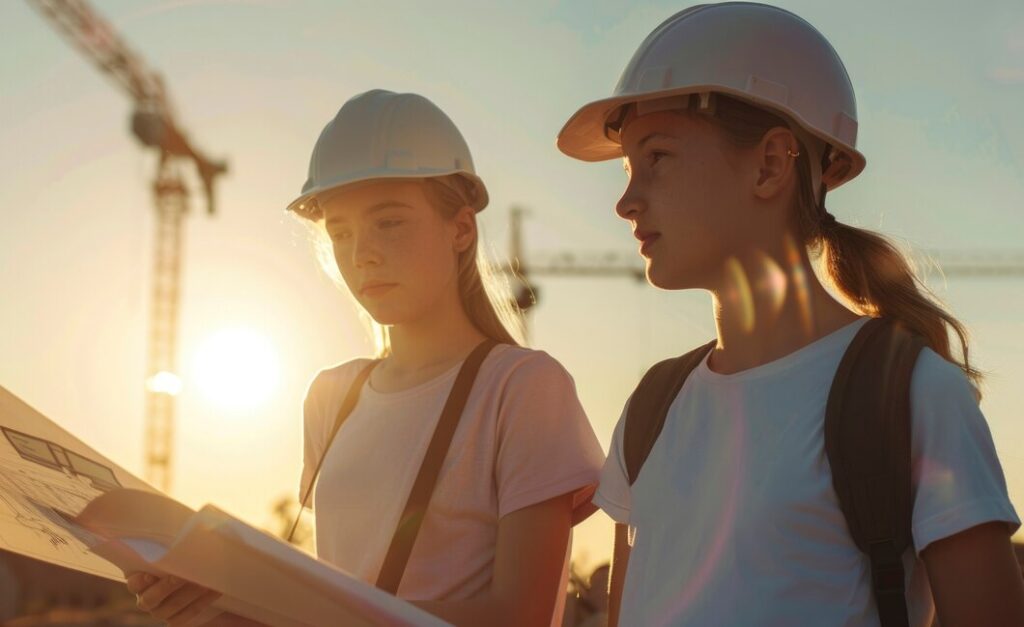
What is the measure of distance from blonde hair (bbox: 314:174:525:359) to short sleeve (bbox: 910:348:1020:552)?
184 cm

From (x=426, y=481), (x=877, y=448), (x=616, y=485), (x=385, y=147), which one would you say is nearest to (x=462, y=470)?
(x=426, y=481)

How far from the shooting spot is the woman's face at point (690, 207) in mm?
3178

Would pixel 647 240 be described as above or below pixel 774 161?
below

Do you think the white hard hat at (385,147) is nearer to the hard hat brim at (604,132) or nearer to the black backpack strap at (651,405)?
the hard hat brim at (604,132)

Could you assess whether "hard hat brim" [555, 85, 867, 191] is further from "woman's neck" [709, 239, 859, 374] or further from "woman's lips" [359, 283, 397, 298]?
"woman's lips" [359, 283, 397, 298]

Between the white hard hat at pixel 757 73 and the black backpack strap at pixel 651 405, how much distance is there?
541 millimetres

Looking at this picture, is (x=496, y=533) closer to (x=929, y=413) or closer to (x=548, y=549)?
(x=548, y=549)

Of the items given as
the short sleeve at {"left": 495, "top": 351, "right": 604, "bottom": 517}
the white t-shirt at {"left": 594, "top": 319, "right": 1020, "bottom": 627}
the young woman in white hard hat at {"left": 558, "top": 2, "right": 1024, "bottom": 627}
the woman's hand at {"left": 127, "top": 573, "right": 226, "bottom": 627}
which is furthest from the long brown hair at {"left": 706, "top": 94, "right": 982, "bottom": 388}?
the woman's hand at {"left": 127, "top": 573, "right": 226, "bottom": 627}

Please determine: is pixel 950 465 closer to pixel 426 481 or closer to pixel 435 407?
pixel 426 481

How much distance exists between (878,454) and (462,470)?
5.05 ft

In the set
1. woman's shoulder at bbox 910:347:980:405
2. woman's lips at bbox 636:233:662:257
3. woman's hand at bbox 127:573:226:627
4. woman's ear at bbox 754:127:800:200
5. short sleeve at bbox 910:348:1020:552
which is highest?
woman's ear at bbox 754:127:800:200

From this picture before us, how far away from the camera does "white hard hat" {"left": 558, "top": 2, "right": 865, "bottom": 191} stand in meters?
3.23

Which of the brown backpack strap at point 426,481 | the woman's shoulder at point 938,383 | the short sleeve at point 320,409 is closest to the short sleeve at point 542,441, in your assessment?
the brown backpack strap at point 426,481

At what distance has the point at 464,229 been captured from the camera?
14.3 feet
